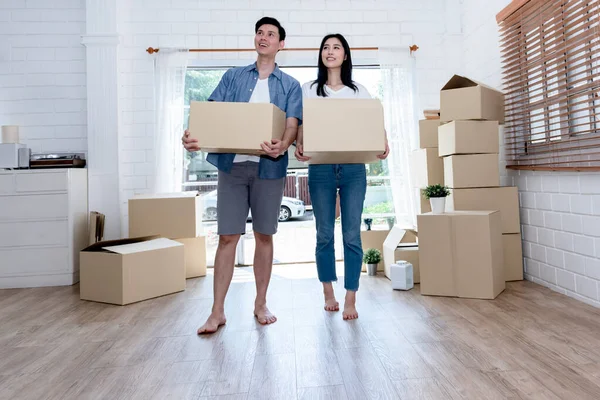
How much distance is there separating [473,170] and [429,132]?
50 cm

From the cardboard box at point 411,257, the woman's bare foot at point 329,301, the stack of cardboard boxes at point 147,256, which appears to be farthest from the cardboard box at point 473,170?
the stack of cardboard boxes at point 147,256

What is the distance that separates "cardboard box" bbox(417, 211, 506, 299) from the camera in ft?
6.99

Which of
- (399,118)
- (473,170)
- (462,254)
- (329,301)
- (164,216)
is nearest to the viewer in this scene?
(329,301)

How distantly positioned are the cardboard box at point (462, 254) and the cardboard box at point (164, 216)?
1636 mm

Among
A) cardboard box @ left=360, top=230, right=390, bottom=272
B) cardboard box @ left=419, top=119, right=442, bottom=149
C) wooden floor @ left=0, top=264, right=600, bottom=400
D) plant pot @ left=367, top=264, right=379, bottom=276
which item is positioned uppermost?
cardboard box @ left=419, top=119, right=442, bottom=149

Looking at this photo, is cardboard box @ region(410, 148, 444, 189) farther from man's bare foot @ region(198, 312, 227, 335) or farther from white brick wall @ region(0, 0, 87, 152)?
white brick wall @ region(0, 0, 87, 152)

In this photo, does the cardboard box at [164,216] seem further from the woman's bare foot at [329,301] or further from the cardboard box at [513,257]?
the cardboard box at [513,257]

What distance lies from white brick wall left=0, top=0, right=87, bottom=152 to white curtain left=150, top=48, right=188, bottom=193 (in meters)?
0.61

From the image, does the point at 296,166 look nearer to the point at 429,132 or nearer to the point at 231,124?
the point at 429,132

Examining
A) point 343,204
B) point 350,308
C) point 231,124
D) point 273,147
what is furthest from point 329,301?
point 231,124

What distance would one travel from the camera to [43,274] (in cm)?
277

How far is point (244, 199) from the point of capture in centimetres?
183

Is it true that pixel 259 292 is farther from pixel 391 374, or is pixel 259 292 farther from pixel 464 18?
pixel 464 18

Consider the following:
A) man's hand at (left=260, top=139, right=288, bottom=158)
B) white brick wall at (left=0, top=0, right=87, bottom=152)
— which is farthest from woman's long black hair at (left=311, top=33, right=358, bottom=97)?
white brick wall at (left=0, top=0, right=87, bottom=152)
